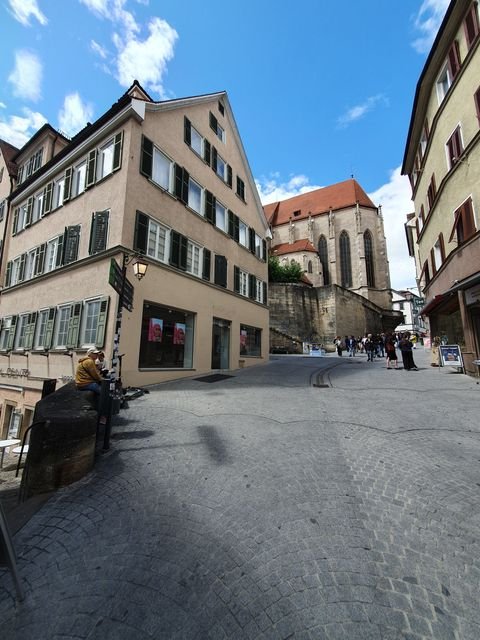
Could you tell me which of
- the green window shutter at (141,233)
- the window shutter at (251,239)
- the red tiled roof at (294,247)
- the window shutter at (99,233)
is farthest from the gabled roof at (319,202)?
the window shutter at (99,233)

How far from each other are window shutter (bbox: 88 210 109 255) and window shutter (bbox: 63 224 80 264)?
1.33 meters

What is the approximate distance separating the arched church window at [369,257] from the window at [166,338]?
4350cm

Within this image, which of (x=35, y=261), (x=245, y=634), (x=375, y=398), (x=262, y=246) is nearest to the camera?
(x=245, y=634)

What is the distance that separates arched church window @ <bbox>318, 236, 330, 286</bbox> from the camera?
50344 millimetres

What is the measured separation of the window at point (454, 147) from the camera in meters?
11.3

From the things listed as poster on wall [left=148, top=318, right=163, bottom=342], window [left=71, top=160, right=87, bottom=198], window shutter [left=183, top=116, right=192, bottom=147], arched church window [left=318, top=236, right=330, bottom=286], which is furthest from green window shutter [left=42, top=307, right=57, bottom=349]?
arched church window [left=318, top=236, right=330, bottom=286]

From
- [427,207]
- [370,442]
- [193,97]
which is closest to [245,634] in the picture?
[370,442]

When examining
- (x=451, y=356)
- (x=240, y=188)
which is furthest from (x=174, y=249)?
(x=451, y=356)

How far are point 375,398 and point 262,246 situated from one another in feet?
47.4

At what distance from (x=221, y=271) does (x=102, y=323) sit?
22.5ft

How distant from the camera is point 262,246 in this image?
804 inches

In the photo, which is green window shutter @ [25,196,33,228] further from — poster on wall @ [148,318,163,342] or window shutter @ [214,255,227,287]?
poster on wall @ [148,318,163,342]

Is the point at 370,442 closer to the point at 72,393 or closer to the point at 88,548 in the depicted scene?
the point at 88,548

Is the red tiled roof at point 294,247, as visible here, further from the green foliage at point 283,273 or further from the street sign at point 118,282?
the street sign at point 118,282
